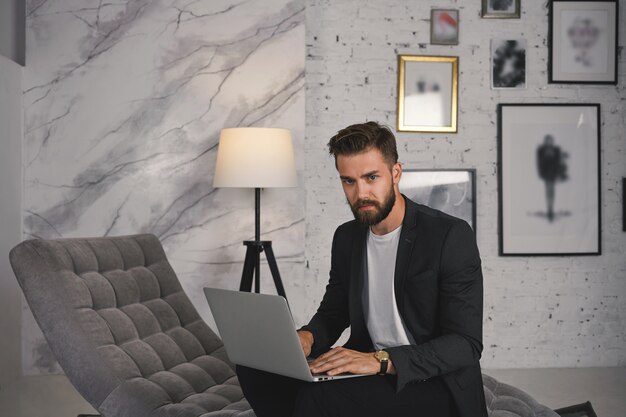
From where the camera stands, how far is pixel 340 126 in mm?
5484

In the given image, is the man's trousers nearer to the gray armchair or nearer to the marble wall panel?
the gray armchair

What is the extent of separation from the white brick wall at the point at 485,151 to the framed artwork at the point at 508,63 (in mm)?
50

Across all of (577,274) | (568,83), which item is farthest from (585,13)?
(577,274)

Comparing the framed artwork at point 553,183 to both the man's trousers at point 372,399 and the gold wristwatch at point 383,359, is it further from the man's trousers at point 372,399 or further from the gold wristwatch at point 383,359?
the gold wristwatch at point 383,359

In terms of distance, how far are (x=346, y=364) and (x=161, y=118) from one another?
3.35m

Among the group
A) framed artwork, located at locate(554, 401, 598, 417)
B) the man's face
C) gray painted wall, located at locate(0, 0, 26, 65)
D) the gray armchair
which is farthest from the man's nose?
gray painted wall, located at locate(0, 0, 26, 65)

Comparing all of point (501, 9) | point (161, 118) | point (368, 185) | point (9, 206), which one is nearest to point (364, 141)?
point (368, 185)

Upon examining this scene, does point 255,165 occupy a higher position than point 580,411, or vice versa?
point 255,165

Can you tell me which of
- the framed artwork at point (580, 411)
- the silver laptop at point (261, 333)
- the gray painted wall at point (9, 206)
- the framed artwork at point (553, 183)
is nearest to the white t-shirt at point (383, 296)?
the silver laptop at point (261, 333)

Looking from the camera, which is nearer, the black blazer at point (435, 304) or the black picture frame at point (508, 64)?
the black blazer at point (435, 304)

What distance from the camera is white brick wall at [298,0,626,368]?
18.0 ft

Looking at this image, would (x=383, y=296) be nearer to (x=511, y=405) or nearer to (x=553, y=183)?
(x=511, y=405)

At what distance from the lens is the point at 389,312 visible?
251 cm

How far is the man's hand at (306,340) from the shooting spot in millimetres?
2518
